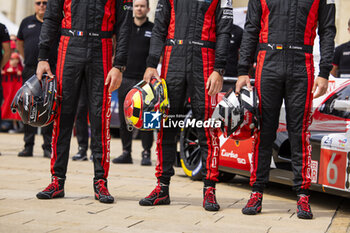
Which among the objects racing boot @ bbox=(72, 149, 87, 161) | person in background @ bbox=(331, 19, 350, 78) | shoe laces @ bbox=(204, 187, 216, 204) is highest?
person in background @ bbox=(331, 19, 350, 78)

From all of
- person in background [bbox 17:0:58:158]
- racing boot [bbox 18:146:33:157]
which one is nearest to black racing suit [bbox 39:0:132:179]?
person in background [bbox 17:0:58:158]

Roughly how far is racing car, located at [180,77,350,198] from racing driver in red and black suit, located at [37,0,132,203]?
1.35m

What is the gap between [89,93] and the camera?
15.7 feet

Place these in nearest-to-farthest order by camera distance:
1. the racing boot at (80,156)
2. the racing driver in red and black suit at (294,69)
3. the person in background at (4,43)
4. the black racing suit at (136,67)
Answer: the racing driver in red and black suit at (294,69)
the black racing suit at (136,67)
the racing boot at (80,156)
the person in background at (4,43)

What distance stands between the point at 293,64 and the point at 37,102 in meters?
1.99

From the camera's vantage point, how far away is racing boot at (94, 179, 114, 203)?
4.58 m

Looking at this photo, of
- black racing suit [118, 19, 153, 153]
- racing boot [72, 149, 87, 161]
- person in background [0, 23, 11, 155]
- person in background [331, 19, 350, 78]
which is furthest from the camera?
person in background [0, 23, 11, 155]

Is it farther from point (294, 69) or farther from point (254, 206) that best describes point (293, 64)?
point (254, 206)

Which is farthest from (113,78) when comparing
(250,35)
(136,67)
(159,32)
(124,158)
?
(124,158)

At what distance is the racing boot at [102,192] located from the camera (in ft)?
15.0

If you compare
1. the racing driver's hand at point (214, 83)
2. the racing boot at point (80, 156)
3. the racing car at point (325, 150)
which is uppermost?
the racing driver's hand at point (214, 83)

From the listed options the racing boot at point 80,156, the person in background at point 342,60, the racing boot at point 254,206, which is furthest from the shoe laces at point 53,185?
the person in background at point 342,60

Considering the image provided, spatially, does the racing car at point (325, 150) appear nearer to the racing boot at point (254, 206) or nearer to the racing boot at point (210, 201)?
the racing boot at point (254, 206)

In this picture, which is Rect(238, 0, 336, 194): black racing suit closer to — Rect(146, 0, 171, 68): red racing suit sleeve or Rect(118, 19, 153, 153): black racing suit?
Rect(146, 0, 171, 68): red racing suit sleeve
